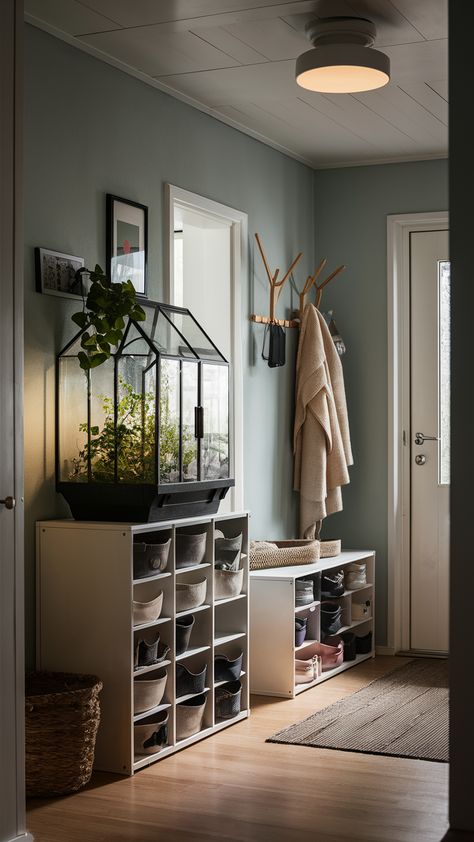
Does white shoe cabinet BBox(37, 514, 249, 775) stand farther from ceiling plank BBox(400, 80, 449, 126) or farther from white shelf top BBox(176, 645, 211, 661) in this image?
ceiling plank BBox(400, 80, 449, 126)

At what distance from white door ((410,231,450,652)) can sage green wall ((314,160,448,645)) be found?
158mm

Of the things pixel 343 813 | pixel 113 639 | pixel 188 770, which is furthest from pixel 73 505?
pixel 343 813

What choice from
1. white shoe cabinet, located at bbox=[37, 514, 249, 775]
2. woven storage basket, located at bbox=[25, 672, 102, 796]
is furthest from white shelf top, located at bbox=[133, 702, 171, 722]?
woven storage basket, located at bbox=[25, 672, 102, 796]

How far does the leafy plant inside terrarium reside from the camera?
150 inches

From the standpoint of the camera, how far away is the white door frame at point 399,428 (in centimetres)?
584

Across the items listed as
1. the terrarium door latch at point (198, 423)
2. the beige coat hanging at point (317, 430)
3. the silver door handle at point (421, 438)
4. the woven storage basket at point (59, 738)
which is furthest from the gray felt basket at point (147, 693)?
the silver door handle at point (421, 438)

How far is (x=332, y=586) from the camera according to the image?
5.30m

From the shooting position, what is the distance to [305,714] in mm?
4570

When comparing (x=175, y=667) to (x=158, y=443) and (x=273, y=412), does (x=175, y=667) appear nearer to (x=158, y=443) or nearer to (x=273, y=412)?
(x=158, y=443)

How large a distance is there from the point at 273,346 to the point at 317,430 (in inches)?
20.2

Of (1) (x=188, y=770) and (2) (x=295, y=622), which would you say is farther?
(2) (x=295, y=622)

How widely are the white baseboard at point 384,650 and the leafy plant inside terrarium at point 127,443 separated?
2440 mm

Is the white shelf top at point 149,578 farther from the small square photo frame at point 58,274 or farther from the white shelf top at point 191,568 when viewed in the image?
the small square photo frame at point 58,274

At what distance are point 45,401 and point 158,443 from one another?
42 centimetres
